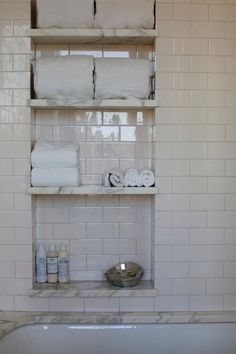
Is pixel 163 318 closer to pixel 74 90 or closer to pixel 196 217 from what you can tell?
pixel 196 217

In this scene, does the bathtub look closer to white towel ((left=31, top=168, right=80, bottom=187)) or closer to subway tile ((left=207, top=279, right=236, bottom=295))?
subway tile ((left=207, top=279, right=236, bottom=295))

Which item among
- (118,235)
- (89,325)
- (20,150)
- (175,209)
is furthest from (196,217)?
(20,150)

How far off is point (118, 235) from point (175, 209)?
41cm

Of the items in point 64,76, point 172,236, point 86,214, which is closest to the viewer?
point 64,76

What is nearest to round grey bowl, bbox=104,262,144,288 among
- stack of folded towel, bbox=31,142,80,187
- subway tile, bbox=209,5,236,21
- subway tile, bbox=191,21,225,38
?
stack of folded towel, bbox=31,142,80,187

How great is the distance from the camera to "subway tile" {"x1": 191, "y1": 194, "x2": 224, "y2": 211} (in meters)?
2.40

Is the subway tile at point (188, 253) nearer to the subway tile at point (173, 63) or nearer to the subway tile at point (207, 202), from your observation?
the subway tile at point (207, 202)

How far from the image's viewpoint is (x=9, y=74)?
234 cm

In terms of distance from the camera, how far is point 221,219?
7.89 feet

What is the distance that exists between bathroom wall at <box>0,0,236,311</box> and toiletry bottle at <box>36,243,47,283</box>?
69mm

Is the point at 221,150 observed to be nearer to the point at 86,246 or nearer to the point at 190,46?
the point at 190,46

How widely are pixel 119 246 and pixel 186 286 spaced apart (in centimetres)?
46

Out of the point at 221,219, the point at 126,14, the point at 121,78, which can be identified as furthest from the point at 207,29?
the point at 221,219

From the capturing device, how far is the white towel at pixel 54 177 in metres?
2.32
